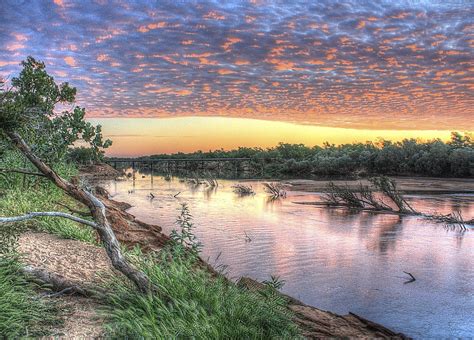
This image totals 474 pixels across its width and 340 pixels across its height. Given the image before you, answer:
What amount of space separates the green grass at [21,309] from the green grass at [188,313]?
0.68 meters

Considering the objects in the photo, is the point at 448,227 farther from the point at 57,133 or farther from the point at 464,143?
the point at 464,143

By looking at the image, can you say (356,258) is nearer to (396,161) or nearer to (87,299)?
(87,299)

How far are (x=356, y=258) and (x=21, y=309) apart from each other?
1062 centimetres

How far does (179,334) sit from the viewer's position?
5164 millimetres

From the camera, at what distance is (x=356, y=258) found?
14.0m

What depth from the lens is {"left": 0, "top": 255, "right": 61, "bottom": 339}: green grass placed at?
493 cm

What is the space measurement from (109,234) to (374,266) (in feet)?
29.0

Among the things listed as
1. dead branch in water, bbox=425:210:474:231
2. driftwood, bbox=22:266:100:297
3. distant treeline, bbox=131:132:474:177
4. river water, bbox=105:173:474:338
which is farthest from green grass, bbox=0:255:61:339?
distant treeline, bbox=131:132:474:177

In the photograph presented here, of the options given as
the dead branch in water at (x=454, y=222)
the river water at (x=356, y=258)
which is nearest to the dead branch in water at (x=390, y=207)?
the dead branch in water at (x=454, y=222)

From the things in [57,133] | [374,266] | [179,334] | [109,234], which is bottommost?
[374,266]

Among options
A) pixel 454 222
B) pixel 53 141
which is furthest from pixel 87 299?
pixel 454 222

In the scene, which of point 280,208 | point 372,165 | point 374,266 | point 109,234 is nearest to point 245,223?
point 280,208

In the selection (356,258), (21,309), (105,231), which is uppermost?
(105,231)

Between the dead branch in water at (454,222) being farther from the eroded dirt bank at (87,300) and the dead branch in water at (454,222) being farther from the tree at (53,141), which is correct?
the tree at (53,141)
